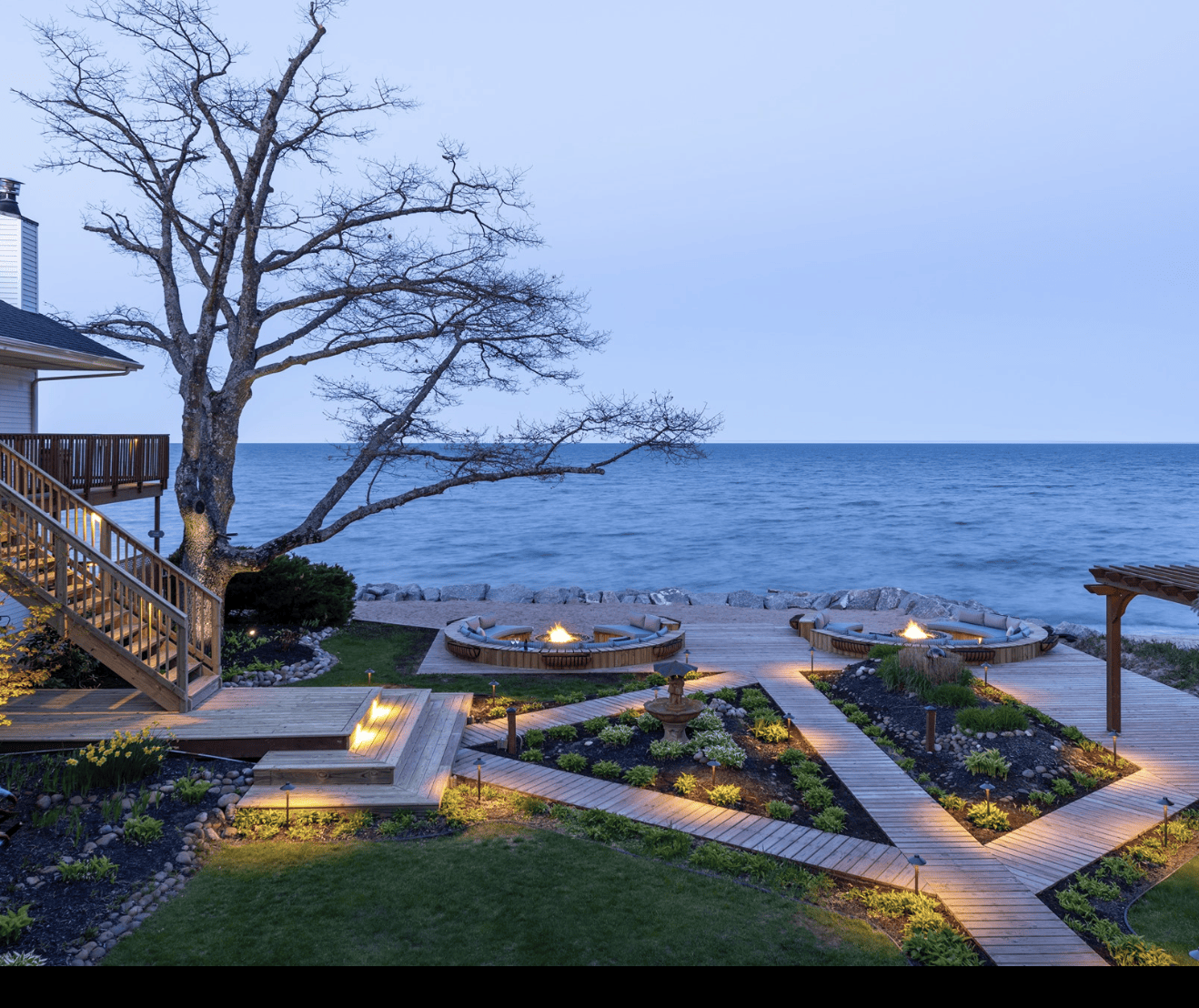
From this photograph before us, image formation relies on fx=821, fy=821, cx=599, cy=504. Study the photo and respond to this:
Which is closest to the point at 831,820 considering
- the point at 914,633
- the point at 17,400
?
the point at 914,633

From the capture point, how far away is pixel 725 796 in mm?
9992

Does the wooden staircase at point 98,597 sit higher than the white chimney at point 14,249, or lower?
lower

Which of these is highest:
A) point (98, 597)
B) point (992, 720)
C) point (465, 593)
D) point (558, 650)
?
point (98, 597)

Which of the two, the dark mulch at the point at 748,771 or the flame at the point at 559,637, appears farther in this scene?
the flame at the point at 559,637

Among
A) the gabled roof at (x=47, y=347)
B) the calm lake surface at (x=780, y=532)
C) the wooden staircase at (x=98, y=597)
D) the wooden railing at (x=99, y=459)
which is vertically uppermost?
the gabled roof at (x=47, y=347)

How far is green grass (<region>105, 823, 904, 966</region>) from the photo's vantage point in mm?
6543

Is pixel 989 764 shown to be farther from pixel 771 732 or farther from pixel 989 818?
pixel 771 732

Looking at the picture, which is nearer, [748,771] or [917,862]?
[917,862]

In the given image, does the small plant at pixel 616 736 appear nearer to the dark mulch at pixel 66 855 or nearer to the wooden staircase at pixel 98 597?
the dark mulch at pixel 66 855

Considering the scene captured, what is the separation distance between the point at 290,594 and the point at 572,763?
9.98 meters

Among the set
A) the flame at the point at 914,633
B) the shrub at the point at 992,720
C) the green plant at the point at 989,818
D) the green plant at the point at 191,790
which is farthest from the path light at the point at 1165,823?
the green plant at the point at 191,790

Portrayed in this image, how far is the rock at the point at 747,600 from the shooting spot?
91.1 ft

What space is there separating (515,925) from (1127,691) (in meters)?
13.2

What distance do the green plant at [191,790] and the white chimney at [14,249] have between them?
13314mm
